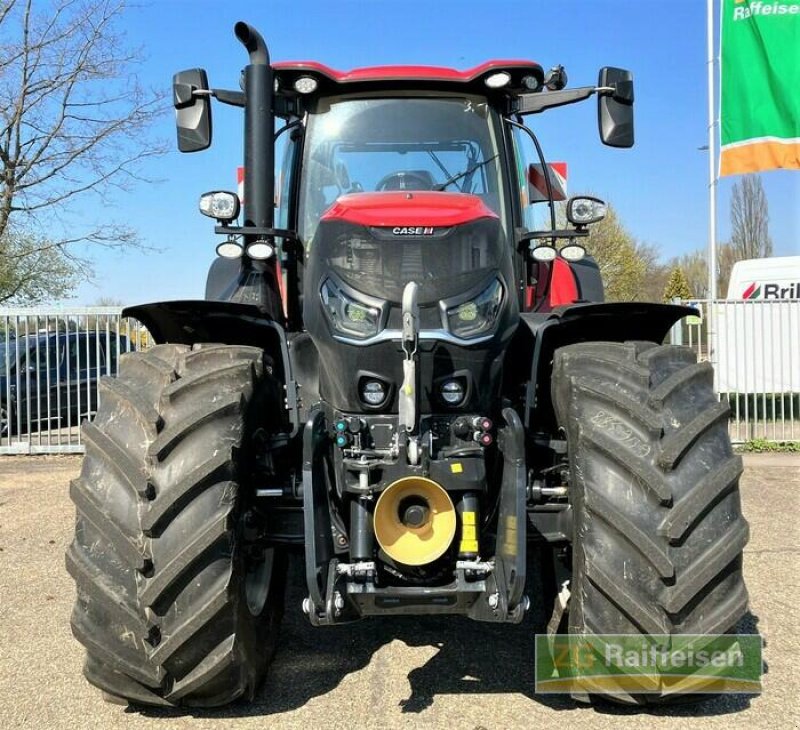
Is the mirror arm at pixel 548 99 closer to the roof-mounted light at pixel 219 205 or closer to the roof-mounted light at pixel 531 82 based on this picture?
the roof-mounted light at pixel 531 82

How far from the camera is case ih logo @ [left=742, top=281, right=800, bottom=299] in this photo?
14.7m

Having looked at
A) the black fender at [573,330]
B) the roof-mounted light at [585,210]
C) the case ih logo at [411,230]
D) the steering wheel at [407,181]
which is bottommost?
the black fender at [573,330]

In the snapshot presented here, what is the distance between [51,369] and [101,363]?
661 millimetres

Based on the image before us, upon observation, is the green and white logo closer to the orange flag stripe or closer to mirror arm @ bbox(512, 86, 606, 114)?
mirror arm @ bbox(512, 86, 606, 114)

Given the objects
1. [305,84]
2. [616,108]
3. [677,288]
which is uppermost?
[677,288]

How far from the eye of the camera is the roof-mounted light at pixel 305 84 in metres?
3.87

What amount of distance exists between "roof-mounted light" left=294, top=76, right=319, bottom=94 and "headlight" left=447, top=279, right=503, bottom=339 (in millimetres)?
1559

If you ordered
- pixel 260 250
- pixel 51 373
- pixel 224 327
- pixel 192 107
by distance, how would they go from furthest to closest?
pixel 51 373, pixel 192 107, pixel 260 250, pixel 224 327

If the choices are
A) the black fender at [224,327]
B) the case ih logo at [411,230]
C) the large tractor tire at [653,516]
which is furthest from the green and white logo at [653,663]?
the case ih logo at [411,230]

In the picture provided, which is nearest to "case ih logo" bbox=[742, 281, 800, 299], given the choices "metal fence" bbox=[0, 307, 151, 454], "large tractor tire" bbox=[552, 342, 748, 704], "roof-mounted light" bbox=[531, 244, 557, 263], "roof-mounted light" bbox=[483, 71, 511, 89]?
"metal fence" bbox=[0, 307, 151, 454]

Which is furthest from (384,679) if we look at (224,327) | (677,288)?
(677,288)

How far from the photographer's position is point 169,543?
2717mm

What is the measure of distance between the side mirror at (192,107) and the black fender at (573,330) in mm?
1832

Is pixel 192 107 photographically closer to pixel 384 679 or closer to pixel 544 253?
pixel 544 253
